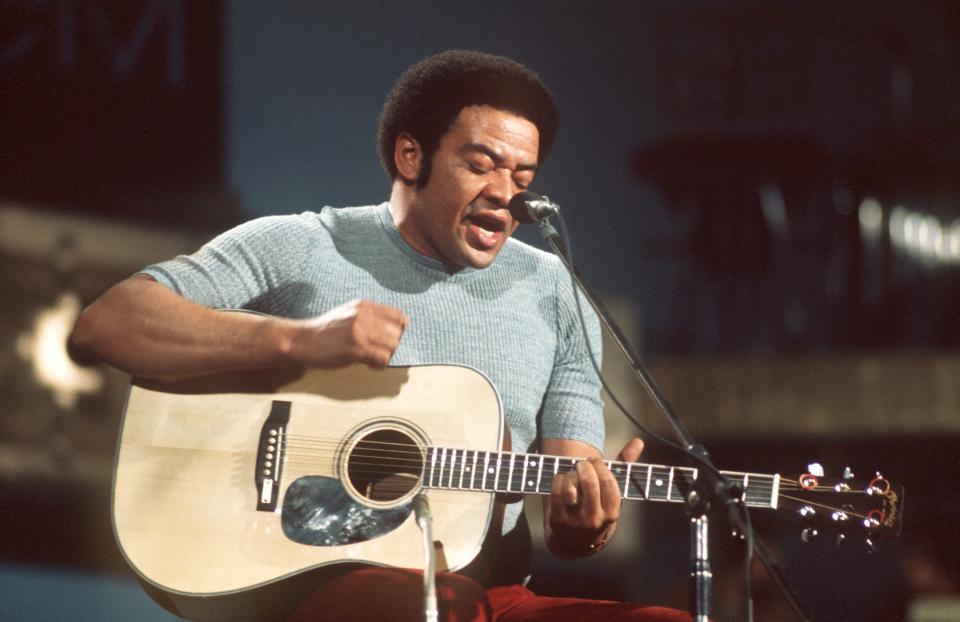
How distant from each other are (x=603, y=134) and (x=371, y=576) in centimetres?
246

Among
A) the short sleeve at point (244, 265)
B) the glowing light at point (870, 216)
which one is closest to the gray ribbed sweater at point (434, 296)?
the short sleeve at point (244, 265)

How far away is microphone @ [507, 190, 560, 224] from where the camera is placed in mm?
2273

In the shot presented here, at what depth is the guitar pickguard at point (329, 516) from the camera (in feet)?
7.45

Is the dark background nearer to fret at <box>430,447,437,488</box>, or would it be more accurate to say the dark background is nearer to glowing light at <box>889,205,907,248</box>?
glowing light at <box>889,205,907,248</box>

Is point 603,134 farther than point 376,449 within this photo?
Yes

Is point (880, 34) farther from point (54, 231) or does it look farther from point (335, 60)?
point (54, 231)

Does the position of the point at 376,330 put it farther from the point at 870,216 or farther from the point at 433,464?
the point at 870,216

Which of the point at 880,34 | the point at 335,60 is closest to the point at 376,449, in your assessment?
the point at 335,60

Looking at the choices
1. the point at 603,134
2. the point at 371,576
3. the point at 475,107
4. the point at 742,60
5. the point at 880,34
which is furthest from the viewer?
the point at 742,60

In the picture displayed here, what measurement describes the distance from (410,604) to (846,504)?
0.97m

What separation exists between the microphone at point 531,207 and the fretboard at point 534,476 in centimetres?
52

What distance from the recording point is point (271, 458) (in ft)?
7.54

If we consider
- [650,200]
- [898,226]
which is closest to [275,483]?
[650,200]

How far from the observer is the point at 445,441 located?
238cm
